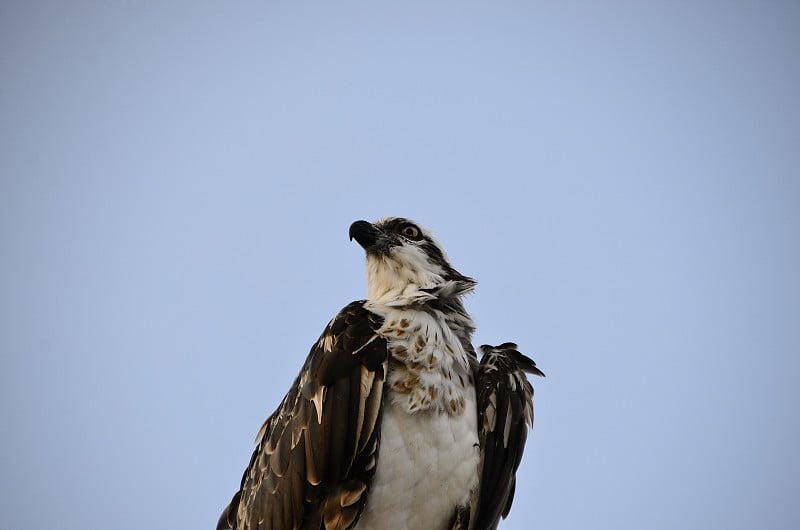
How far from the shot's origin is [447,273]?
7633 millimetres

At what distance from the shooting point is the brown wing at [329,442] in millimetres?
5727

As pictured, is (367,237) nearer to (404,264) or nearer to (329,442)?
(404,264)

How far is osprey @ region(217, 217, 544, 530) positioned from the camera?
5.76m

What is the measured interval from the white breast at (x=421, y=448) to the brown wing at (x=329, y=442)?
5.7 inches

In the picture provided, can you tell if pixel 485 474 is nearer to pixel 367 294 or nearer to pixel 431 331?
pixel 431 331

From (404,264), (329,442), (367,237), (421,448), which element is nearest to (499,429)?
(421,448)

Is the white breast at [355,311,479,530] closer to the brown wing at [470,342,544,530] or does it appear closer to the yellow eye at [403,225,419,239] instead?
the brown wing at [470,342,544,530]

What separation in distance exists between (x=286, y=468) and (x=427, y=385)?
1.36 meters

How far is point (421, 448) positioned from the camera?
5.88 metres

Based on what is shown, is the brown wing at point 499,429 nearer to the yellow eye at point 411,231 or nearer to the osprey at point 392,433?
the osprey at point 392,433

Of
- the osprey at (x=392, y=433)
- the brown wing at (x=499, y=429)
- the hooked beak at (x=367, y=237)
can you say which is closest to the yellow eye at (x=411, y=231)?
the hooked beak at (x=367, y=237)

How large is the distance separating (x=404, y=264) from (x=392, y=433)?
2.18 metres

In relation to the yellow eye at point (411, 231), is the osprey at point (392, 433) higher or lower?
lower

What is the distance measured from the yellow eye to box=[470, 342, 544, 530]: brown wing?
1851 mm
